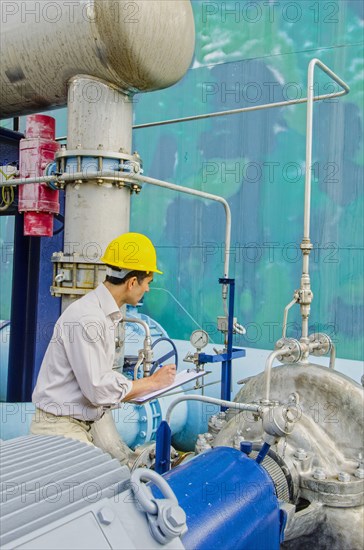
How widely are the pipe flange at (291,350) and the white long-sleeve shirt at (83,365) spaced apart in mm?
673

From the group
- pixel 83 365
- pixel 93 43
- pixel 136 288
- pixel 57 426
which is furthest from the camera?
pixel 93 43

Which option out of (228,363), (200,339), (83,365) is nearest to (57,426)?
(83,365)

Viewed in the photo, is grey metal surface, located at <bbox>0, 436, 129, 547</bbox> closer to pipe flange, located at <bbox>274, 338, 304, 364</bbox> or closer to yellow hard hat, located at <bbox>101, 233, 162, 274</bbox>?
yellow hard hat, located at <bbox>101, 233, 162, 274</bbox>

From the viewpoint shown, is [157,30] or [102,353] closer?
[102,353]

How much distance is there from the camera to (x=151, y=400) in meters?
1.86

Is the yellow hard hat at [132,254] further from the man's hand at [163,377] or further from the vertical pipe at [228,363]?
the vertical pipe at [228,363]

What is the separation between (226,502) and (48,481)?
1.36 feet

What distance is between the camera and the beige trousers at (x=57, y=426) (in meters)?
1.72

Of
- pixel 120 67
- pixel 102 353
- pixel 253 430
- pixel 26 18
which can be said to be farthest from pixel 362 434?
pixel 26 18

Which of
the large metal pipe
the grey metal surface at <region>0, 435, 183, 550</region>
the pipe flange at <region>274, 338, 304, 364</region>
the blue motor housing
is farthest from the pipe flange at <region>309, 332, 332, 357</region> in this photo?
the grey metal surface at <region>0, 435, 183, 550</region>

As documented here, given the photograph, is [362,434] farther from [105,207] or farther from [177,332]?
[177,332]

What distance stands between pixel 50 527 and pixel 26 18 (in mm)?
2164

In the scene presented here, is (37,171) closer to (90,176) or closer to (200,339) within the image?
(90,176)

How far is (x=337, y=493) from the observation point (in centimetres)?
176
